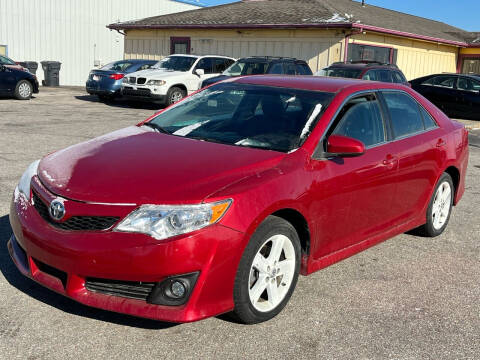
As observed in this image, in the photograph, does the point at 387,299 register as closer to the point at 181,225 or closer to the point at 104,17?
the point at 181,225

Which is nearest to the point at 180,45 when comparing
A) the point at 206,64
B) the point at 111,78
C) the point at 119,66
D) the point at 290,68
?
the point at 119,66

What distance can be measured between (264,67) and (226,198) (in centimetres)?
1339

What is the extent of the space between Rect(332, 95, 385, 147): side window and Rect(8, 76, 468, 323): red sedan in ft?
0.04

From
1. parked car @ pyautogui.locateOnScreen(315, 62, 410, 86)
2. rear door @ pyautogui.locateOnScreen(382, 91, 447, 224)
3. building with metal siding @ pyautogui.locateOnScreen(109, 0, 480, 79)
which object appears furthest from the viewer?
building with metal siding @ pyautogui.locateOnScreen(109, 0, 480, 79)

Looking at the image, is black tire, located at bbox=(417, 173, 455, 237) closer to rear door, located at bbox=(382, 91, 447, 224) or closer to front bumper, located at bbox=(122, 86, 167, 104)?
rear door, located at bbox=(382, 91, 447, 224)

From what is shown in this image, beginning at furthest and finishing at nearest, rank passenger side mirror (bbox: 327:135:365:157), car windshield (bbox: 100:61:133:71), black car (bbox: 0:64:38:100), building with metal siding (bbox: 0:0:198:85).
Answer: building with metal siding (bbox: 0:0:198:85), car windshield (bbox: 100:61:133:71), black car (bbox: 0:64:38:100), passenger side mirror (bbox: 327:135:365:157)

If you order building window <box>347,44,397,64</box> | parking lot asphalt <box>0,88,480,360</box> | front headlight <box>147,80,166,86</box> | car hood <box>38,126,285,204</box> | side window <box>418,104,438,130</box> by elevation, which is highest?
building window <box>347,44,397,64</box>

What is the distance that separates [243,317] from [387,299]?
4.13 ft

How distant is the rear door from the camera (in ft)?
16.2

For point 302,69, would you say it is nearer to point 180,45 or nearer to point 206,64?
point 206,64

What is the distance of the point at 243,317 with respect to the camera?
355cm

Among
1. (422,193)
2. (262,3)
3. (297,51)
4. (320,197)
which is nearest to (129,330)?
(320,197)

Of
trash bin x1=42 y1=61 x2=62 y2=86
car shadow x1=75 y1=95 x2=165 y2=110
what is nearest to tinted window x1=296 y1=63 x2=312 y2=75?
car shadow x1=75 y1=95 x2=165 y2=110

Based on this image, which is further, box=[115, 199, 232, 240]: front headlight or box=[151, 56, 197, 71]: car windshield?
box=[151, 56, 197, 71]: car windshield
